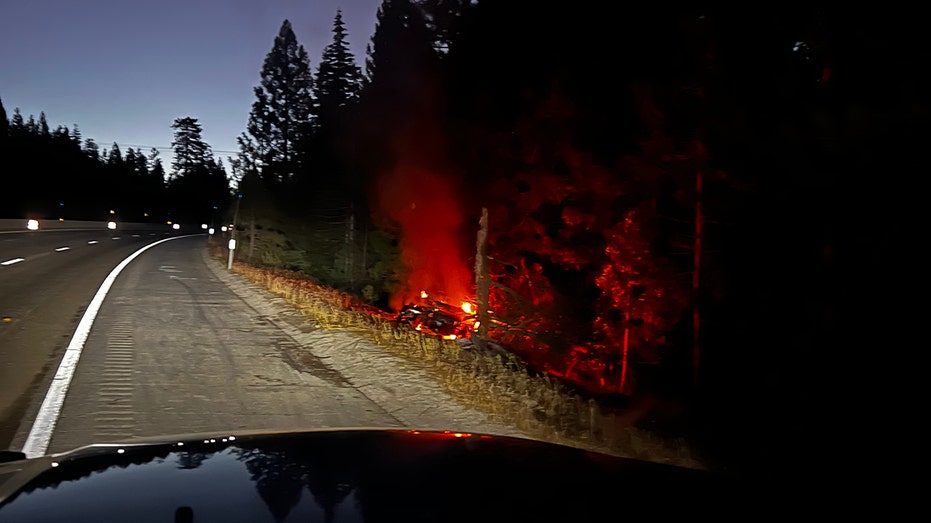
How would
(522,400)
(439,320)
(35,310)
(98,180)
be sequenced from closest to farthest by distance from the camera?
(522,400) < (35,310) < (439,320) < (98,180)

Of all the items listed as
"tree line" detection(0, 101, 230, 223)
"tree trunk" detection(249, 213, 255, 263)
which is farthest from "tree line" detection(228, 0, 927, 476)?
"tree line" detection(0, 101, 230, 223)

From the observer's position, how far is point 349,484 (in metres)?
2.97

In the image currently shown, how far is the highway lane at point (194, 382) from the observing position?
7867mm

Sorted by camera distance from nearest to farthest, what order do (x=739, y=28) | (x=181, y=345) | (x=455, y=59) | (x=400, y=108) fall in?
1. (x=181, y=345)
2. (x=739, y=28)
3. (x=455, y=59)
4. (x=400, y=108)

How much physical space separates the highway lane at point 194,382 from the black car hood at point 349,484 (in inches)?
161

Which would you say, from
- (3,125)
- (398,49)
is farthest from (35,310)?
(3,125)

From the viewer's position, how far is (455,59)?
28.2 m

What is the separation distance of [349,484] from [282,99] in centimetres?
6293

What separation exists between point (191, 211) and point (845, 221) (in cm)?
15251

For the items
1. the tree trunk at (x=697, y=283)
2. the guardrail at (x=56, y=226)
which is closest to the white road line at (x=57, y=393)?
the tree trunk at (x=697, y=283)

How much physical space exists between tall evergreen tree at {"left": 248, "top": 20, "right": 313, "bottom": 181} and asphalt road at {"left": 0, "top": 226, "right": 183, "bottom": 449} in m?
29.4

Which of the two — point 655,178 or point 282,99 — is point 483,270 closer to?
point 655,178

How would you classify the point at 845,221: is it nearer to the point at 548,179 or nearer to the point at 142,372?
the point at 142,372

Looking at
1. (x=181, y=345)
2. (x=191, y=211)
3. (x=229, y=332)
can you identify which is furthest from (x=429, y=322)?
(x=191, y=211)
